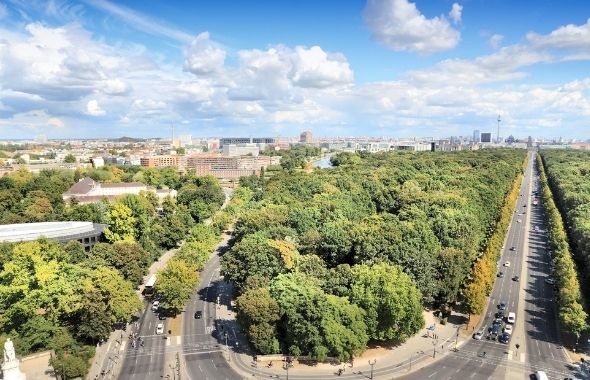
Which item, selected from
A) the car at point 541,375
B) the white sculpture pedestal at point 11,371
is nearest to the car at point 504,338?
the car at point 541,375

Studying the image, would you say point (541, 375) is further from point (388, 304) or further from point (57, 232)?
point (57, 232)

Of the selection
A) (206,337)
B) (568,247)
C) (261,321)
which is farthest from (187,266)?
(568,247)

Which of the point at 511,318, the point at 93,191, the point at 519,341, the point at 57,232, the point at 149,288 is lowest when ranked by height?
the point at 519,341

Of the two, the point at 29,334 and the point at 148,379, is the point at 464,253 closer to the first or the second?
the point at 148,379

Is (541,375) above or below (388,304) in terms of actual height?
below

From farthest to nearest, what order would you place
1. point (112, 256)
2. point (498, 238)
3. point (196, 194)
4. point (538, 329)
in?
1. point (196, 194)
2. point (498, 238)
3. point (112, 256)
4. point (538, 329)

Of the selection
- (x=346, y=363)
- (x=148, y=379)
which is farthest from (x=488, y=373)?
(x=148, y=379)

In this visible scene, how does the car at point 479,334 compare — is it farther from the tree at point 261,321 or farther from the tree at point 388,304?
the tree at point 261,321
